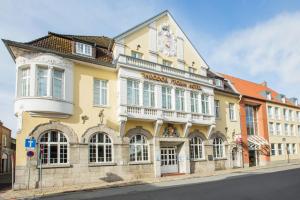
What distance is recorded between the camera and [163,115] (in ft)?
73.3

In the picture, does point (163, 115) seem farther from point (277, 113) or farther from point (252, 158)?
point (277, 113)

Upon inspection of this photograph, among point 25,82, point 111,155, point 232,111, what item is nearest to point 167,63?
point 111,155

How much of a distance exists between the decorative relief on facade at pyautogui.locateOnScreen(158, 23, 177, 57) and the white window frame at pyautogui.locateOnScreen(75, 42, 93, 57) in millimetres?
6648

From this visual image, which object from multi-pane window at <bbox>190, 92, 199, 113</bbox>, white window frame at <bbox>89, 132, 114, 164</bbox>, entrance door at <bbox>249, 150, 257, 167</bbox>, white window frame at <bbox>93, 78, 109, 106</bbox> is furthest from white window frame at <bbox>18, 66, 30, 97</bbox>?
entrance door at <bbox>249, 150, 257, 167</bbox>

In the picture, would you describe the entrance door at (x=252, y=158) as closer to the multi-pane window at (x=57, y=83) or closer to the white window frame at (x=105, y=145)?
the white window frame at (x=105, y=145)

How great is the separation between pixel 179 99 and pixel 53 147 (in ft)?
37.7

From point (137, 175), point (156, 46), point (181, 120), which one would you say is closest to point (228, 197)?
point (137, 175)

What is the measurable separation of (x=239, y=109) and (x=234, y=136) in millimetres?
3655

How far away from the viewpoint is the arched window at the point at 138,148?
21328 millimetres

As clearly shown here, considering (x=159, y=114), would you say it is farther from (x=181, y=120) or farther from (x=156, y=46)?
(x=156, y=46)

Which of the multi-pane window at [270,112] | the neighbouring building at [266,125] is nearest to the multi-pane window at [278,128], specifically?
the neighbouring building at [266,125]

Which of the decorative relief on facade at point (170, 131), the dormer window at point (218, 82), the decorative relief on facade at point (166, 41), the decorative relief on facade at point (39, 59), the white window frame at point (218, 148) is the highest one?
the decorative relief on facade at point (166, 41)

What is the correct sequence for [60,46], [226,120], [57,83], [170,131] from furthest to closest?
1. [226,120]
2. [170,131]
3. [60,46]
4. [57,83]

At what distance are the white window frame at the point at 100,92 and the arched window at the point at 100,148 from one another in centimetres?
246
